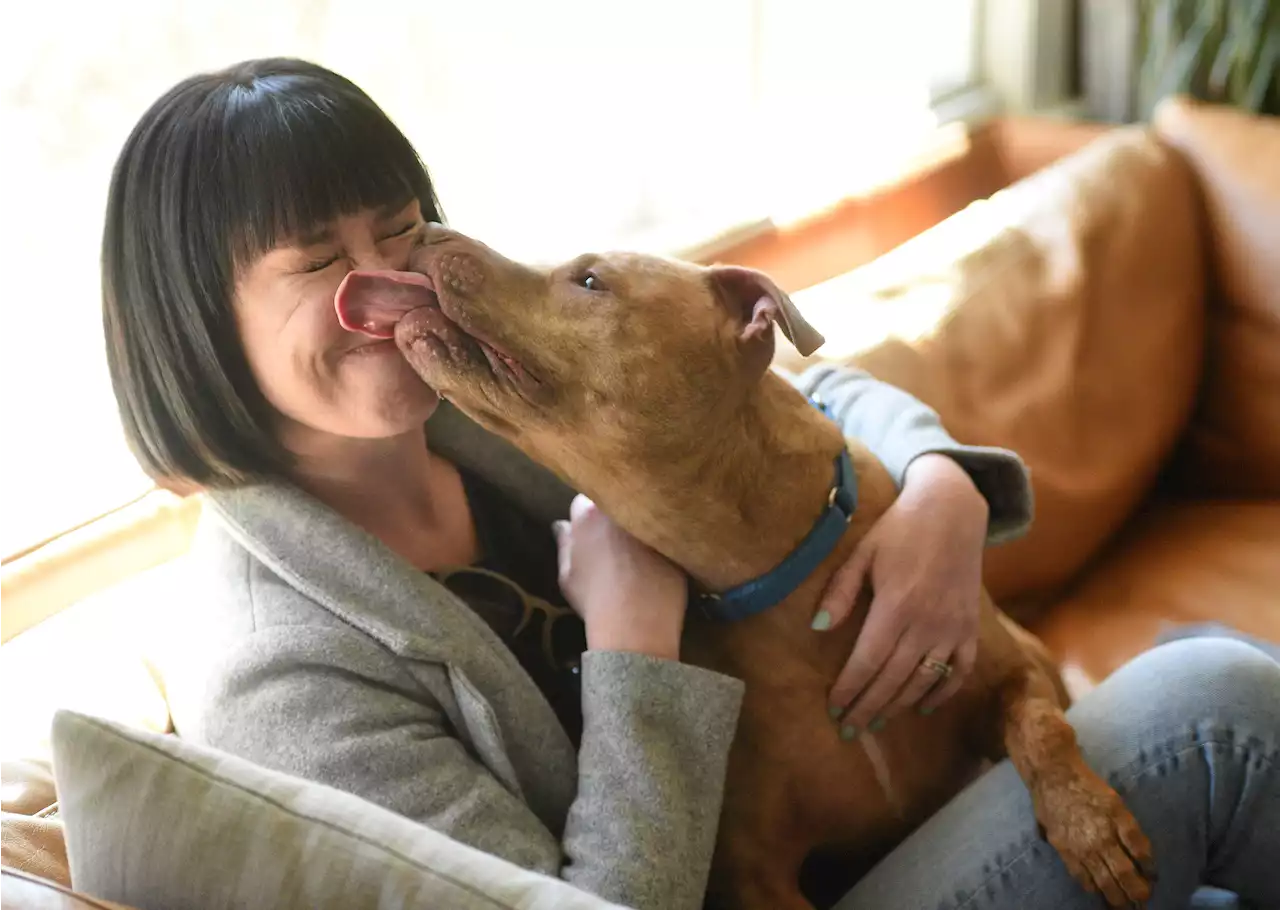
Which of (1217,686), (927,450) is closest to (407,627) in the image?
(927,450)

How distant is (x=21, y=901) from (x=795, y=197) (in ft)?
6.25

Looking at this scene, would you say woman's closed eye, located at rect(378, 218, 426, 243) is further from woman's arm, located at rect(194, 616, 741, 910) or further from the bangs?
woman's arm, located at rect(194, 616, 741, 910)

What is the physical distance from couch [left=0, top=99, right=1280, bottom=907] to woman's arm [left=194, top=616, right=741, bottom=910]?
2.27ft

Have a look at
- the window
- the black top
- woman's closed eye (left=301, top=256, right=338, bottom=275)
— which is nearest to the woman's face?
woman's closed eye (left=301, top=256, right=338, bottom=275)

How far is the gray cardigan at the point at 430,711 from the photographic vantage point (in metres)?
0.99

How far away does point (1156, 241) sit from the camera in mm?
2061

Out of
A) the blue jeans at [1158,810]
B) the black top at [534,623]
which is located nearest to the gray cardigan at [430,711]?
the black top at [534,623]

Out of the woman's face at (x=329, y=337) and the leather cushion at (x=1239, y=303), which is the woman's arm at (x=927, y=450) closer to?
the woman's face at (x=329, y=337)

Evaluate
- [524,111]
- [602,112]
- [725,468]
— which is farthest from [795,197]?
[725,468]

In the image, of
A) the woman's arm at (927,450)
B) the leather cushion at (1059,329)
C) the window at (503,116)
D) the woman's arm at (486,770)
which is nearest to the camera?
the woman's arm at (486,770)

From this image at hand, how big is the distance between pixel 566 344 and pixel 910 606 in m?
0.40

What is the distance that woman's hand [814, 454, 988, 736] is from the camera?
115 centimetres

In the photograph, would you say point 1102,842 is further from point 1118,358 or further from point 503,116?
point 503,116

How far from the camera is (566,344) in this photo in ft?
3.52
